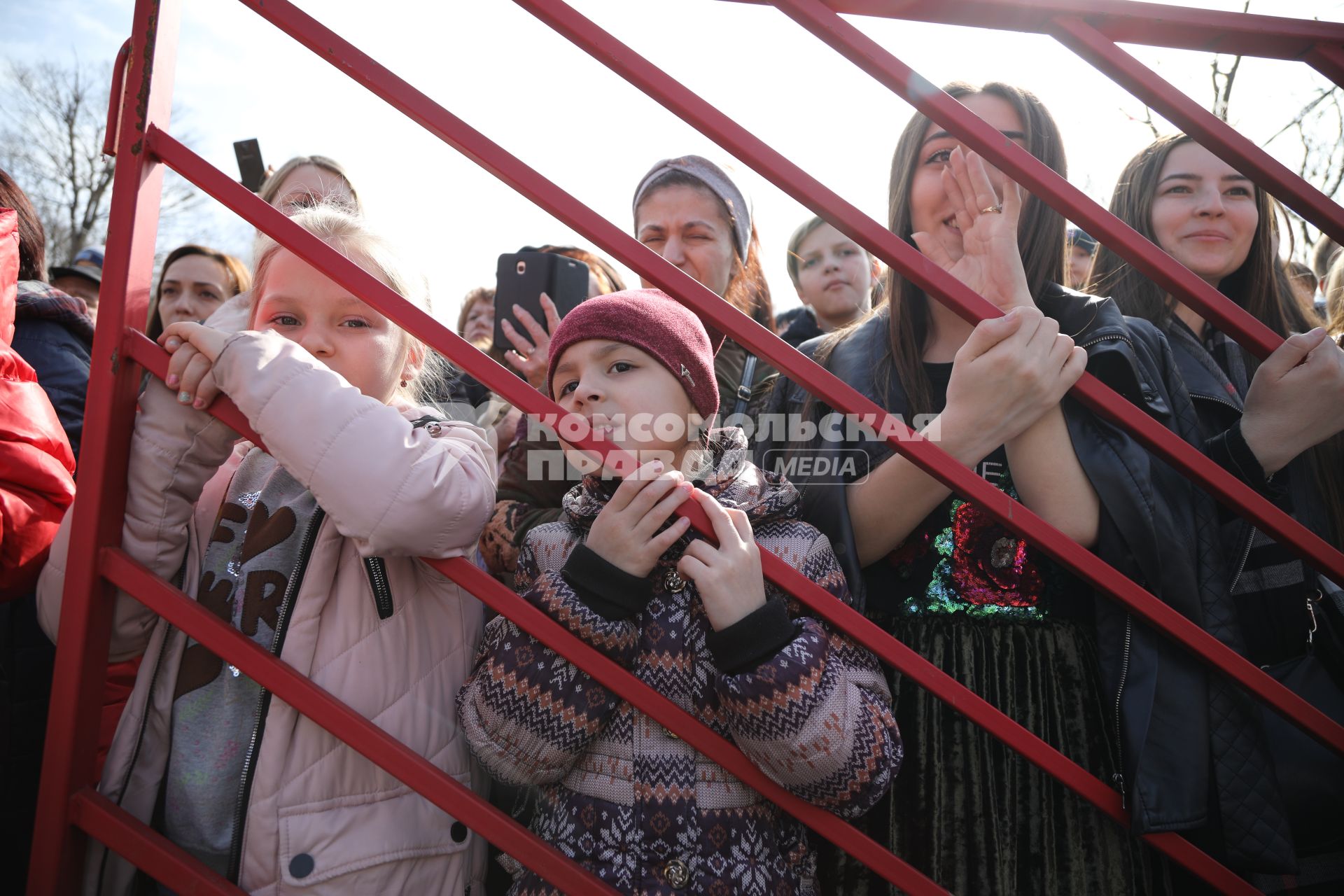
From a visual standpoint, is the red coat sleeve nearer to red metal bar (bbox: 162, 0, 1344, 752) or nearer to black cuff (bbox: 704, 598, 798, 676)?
red metal bar (bbox: 162, 0, 1344, 752)

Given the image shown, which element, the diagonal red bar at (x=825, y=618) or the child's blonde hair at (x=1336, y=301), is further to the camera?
the child's blonde hair at (x=1336, y=301)

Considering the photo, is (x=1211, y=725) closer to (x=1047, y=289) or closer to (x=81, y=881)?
(x=1047, y=289)

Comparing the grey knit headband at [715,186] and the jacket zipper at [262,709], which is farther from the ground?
the grey knit headband at [715,186]

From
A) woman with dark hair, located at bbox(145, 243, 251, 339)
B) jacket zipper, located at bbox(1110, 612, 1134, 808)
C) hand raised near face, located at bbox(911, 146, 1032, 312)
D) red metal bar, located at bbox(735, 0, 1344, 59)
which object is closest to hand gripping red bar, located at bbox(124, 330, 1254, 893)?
jacket zipper, located at bbox(1110, 612, 1134, 808)

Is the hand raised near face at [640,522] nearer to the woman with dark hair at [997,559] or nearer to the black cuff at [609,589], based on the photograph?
the black cuff at [609,589]

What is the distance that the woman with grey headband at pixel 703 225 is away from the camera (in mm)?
2570

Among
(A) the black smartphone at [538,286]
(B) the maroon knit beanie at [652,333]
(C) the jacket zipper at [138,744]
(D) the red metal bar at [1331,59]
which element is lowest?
(C) the jacket zipper at [138,744]

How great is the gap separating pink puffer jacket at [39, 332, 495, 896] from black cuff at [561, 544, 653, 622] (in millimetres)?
187

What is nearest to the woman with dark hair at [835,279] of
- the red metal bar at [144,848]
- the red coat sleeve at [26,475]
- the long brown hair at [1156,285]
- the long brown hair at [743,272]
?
the long brown hair at [743,272]

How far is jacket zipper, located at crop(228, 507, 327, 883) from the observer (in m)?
1.34

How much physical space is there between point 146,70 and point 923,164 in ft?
4.91

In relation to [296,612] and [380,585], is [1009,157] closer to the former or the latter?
[380,585]

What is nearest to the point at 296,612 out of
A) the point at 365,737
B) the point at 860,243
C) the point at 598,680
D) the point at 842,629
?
the point at 365,737

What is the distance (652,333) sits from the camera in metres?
1.69
